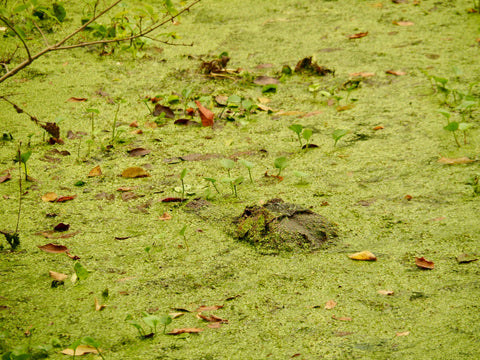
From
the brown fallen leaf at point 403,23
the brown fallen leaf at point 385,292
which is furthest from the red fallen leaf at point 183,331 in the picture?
the brown fallen leaf at point 403,23

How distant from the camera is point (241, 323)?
4.03ft

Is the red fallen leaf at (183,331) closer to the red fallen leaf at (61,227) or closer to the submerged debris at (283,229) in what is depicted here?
the submerged debris at (283,229)

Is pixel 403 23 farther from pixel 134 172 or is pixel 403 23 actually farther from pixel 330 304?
pixel 330 304

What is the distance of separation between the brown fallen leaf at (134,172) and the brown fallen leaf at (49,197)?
0.25m

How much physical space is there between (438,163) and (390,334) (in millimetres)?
906

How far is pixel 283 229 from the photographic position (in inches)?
60.8

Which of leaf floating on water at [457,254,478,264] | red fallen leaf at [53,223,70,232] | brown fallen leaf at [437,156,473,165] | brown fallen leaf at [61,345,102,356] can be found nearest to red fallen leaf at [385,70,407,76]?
brown fallen leaf at [437,156,473,165]

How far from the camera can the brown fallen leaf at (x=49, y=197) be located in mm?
1773

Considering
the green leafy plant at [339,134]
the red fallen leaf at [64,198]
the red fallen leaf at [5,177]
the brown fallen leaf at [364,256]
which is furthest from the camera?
the green leafy plant at [339,134]

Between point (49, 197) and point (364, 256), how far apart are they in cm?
101

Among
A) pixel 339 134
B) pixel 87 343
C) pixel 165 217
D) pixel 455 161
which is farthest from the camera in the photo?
pixel 339 134

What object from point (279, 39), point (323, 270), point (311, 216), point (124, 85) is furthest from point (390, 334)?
point (279, 39)

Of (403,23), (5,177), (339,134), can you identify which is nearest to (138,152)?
(5,177)

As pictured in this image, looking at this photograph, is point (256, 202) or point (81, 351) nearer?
point (81, 351)
